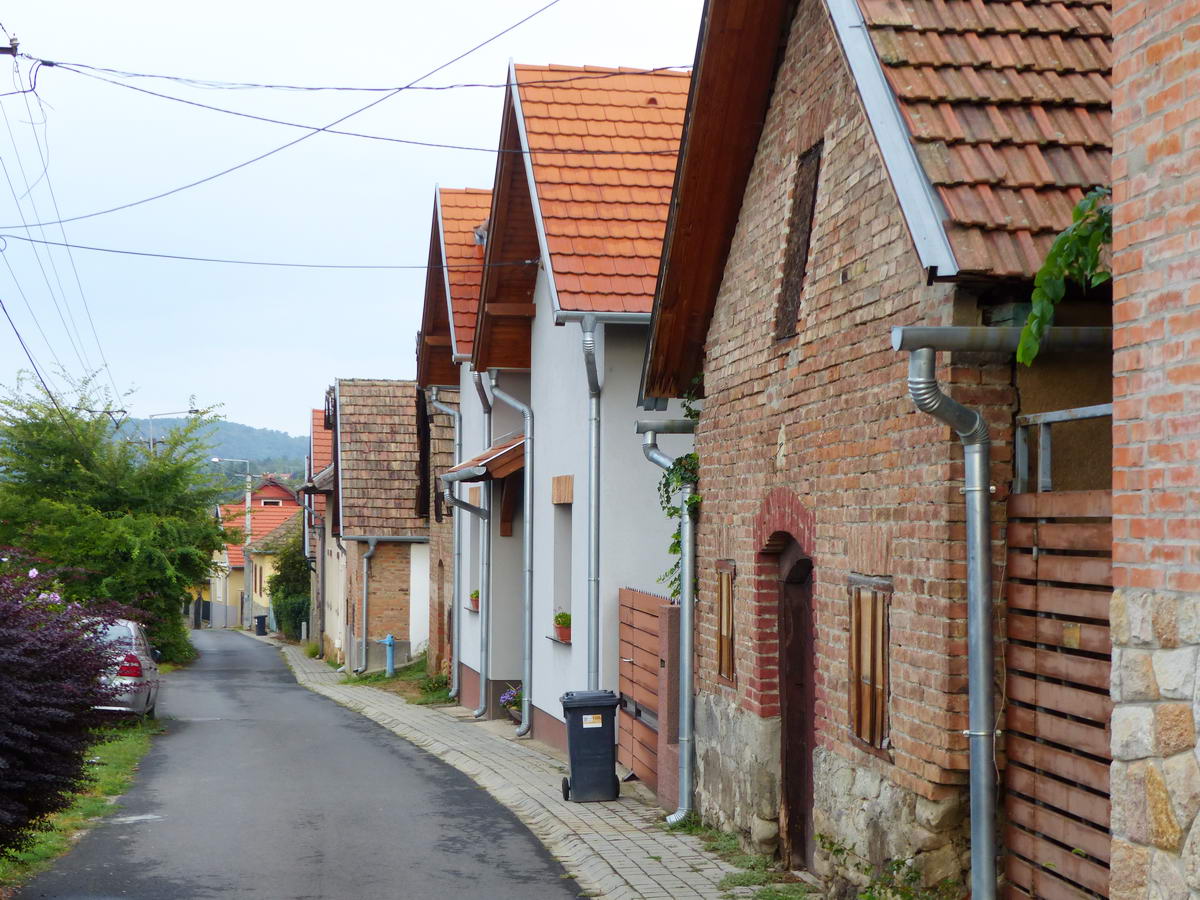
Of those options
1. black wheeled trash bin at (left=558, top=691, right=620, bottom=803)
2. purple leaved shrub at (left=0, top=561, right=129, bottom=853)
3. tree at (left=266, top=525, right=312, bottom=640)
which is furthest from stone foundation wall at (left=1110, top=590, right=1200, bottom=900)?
tree at (left=266, top=525, right=312, bottom=640)

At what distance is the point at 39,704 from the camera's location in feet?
28.2

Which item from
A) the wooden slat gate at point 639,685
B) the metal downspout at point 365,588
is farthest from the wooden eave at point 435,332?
the wooden slat gate at point 639,685

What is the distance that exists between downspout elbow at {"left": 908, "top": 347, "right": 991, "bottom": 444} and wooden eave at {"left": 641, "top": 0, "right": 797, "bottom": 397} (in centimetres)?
379

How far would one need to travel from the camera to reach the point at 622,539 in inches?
559

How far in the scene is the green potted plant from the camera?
15664 mm

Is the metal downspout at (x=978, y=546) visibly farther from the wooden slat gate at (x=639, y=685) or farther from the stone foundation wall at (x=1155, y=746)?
the wooden slat gate at (x=639, y=685)

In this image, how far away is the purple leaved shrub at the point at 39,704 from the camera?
27.0 ft

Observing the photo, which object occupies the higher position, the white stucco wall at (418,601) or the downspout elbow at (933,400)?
the downspout elbow at (933,400)

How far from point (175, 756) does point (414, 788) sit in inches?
171

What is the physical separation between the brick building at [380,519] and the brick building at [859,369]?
68.8 feet

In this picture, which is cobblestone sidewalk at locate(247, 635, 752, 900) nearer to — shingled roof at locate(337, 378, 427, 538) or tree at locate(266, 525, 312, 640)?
shingled roof at locate(337, 378, 427, 538)

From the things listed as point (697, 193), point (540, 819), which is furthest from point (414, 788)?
point (697, 193)

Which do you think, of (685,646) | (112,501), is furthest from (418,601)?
(685,646)

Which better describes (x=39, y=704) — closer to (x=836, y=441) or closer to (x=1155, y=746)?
(x=836, y=441)
